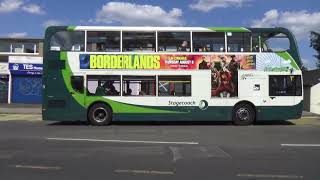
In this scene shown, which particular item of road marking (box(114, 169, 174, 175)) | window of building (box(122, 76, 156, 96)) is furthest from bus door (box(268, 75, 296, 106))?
road marking (box(114, 169, 174, 175))

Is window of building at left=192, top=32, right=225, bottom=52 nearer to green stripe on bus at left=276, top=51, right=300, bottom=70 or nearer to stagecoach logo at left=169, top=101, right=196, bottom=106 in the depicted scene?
stagecoach logo at left=169, top=101, right=196, bottom=106

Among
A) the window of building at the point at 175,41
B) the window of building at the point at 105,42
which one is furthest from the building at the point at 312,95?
the window of building at the point at 105,42

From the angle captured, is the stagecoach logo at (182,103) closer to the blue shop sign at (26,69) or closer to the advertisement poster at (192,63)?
the advertisement poster at (192,63)

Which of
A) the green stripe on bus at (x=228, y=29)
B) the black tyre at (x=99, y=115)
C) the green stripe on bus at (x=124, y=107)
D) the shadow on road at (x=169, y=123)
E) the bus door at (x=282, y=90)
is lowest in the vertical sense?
the shadow on road at (x=169, y=123)

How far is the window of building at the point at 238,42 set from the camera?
22500mm

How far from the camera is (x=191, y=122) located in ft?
79.5

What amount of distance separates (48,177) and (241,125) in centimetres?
1365

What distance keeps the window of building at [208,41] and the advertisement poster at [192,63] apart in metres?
0.28

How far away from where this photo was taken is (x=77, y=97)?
882 inches

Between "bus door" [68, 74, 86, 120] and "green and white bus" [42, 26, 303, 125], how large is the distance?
0.04 meters

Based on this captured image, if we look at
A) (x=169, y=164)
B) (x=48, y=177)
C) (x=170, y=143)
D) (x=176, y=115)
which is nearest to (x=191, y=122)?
(x=176, y=115)

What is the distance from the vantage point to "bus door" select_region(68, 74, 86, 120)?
22359mm

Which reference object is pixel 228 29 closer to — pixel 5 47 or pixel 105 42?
pixel 105 42

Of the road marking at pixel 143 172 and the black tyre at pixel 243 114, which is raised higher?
the black tyre at pixel 243 114
